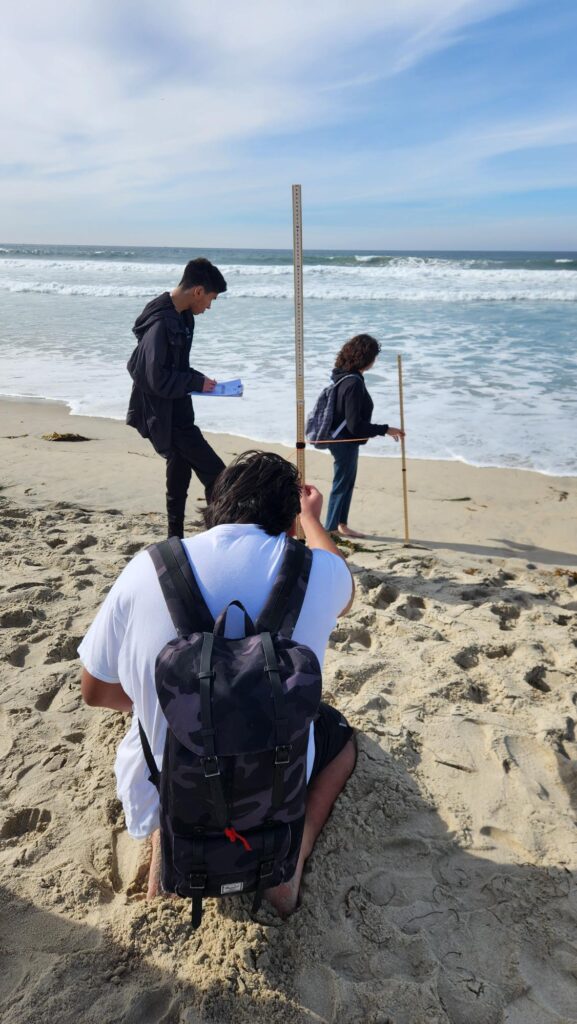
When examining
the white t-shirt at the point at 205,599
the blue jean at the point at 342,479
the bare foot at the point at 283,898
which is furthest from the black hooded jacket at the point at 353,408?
the bare foot at the point at 283,898

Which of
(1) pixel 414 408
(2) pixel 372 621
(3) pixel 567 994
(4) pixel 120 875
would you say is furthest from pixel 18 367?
(3) pixel 567 994

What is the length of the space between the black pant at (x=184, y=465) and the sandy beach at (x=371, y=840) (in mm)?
532

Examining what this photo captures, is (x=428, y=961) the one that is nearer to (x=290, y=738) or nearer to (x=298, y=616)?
(x=290, y=738)

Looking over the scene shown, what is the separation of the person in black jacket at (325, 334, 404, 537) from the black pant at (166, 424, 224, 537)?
1.07m

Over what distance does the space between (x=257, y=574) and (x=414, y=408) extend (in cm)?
764

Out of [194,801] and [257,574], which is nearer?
[194,801]

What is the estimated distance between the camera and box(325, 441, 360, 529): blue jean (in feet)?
17.0

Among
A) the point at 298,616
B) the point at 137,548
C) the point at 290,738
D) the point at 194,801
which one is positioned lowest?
Answer: the point at 137,548

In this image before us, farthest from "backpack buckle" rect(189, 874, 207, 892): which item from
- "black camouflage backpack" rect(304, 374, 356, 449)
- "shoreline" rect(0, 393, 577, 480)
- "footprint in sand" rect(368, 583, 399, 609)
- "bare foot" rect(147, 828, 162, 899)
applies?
"shoreline" rect(0, 393, 577, 480)

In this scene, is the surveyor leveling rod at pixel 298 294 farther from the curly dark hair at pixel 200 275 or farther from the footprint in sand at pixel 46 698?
the footprint in sand at pixel 46 698

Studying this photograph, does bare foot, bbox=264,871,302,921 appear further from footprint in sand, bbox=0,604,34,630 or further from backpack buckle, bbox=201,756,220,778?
footprint in sand, bbox=0,604,34,630

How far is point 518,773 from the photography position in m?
2.76

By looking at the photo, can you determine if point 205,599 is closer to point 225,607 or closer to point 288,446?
point 225,607

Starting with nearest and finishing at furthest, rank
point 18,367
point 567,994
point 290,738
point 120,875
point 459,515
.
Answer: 1. point 290,738
2. point 567,994
3. point 120,875
4. point 459,515
5. point 18,367
